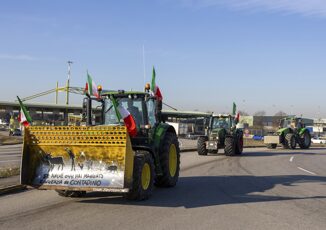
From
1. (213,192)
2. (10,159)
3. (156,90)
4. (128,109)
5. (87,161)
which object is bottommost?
(10,159)

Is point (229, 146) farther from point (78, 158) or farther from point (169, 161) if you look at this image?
point (78, 158)

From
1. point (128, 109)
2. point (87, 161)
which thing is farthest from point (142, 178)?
point (128, 109)

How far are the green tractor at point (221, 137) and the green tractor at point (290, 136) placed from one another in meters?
9.52

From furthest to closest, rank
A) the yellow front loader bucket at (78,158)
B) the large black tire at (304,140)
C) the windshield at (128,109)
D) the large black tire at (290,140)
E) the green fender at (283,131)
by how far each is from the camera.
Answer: the large black tire at (304,140) → the green fender at (283,131) → the large black tire at (290,140) → the windshield at (128,109) → the yellow front loader bucket at (78,158)

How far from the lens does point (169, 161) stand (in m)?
11.7

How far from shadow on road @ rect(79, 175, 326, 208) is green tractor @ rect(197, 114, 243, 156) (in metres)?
10.7

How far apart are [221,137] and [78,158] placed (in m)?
17.7

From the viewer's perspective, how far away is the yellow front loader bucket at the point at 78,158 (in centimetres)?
876

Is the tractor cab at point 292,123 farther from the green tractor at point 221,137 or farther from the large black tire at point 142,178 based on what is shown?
the large black tire at point 142,178

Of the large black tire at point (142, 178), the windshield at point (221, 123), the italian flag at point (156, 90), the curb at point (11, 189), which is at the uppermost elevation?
the italian flag at point (156, 90)

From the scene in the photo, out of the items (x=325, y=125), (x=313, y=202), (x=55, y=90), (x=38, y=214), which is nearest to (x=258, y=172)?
(x=313, y=202)

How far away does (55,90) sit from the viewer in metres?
92.9

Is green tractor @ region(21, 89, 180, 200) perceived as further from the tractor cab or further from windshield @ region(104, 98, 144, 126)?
the tractor cab

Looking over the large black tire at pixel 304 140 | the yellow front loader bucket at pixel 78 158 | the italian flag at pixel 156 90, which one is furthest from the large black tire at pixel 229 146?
the yellow front loader bucket at pixel 78 158
